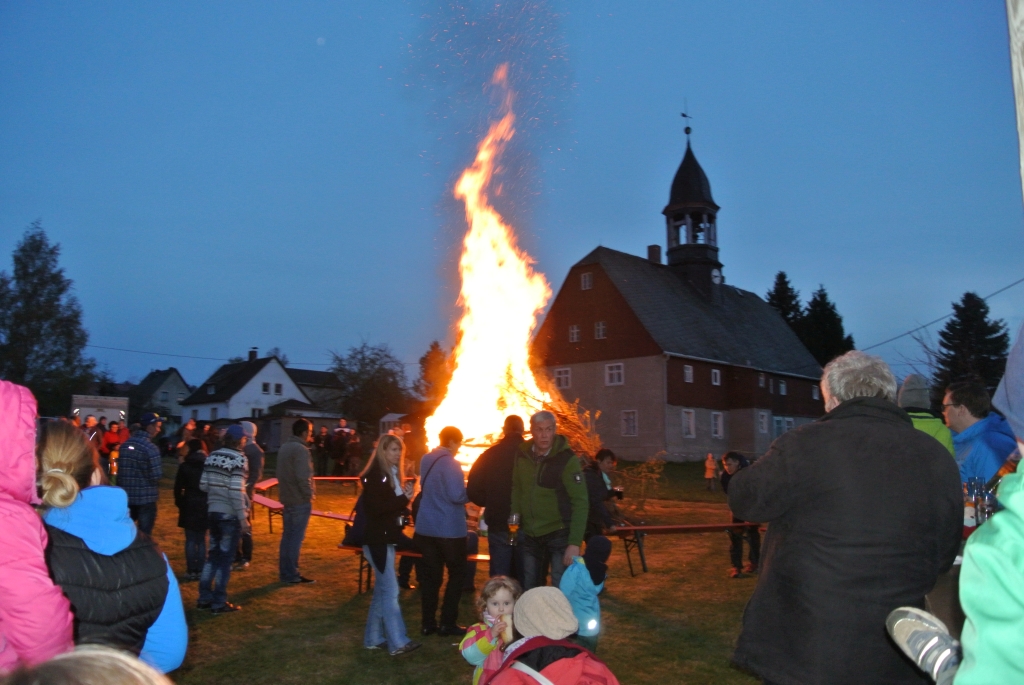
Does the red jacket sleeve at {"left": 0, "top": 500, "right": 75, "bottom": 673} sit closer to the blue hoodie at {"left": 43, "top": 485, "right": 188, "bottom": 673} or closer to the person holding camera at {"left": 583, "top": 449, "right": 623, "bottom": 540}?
the blue hoodie at {"left": 43, "top": 485, "right": 188, "bottom": 673}

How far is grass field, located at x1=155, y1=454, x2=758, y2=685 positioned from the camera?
6.79 metres

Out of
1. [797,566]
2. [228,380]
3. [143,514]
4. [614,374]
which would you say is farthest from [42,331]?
[797,566]

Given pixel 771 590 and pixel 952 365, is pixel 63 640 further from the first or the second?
pixel 952 365

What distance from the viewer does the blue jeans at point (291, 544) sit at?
33.7 feet

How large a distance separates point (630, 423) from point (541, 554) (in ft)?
106

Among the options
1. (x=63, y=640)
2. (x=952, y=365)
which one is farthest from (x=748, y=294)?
(x=63, y=640)

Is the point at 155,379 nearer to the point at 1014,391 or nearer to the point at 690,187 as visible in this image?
the point at 690,187

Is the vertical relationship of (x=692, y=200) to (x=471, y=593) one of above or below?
above

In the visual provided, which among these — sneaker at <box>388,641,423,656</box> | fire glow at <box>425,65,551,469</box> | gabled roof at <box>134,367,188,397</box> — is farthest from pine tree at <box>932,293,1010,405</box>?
gabled roof at <box>134,367,188,397</box>

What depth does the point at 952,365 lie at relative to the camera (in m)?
29.0

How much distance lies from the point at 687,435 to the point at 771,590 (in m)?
37.1

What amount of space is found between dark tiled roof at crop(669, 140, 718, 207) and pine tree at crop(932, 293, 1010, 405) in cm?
1469

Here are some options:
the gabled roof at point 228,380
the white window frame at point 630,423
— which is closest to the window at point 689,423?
the white window frame at point 630,423

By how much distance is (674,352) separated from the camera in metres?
38.8
